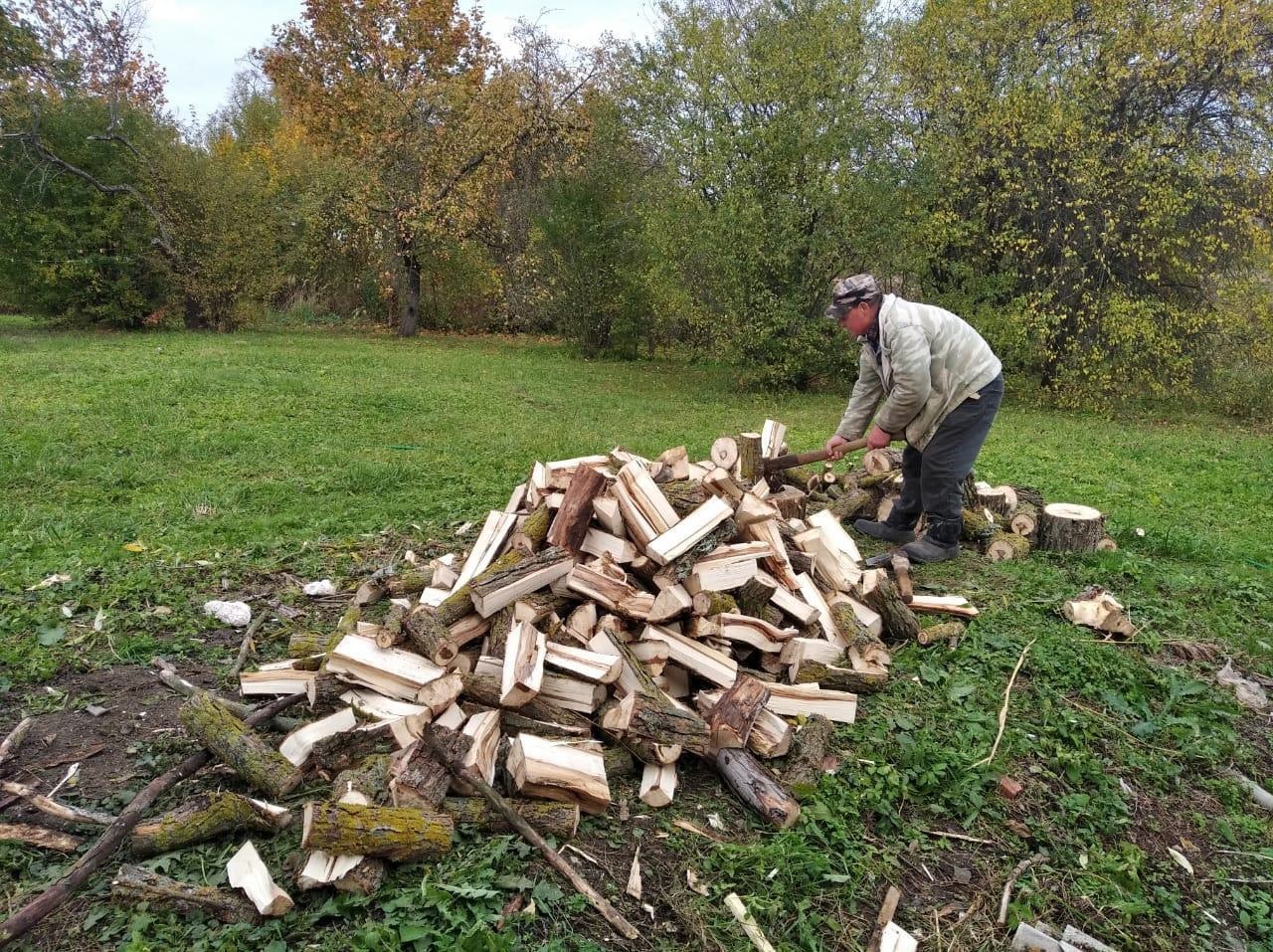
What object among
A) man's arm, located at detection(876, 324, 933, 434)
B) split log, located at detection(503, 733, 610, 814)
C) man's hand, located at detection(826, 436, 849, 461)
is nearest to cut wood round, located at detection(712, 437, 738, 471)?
man's hand, located at detection(826, 436, 849, 461)

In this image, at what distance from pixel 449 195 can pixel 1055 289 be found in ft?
41.2

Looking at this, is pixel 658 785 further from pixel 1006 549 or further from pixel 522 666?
pixel 1006 549

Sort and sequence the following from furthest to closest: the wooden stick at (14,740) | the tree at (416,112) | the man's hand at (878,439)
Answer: the tree at (416,112)
the man's hand at (878,439)
the wooden stick at (14,740)

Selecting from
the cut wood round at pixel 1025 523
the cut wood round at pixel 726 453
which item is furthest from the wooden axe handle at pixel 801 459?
the cut wood round at pixel 1025 523

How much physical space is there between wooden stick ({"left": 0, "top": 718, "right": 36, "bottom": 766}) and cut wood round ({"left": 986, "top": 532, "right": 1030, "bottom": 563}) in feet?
16.2

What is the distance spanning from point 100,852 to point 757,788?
1962 millimetres

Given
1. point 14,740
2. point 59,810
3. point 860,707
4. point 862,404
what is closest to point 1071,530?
point 862,404

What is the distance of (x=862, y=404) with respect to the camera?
5.17 meters

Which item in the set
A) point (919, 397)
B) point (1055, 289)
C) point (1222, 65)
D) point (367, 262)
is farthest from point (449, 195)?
point (919, 397)

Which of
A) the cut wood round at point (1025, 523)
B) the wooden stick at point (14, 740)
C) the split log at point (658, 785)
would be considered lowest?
the wooden stick at point (14, 740)

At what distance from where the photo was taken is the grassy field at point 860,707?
228 centimetres

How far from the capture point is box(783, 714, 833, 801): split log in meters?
2.73

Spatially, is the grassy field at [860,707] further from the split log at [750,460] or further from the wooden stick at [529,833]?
the split log at [750,460]

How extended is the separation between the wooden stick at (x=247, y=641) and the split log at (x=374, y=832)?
1436 millimetres
